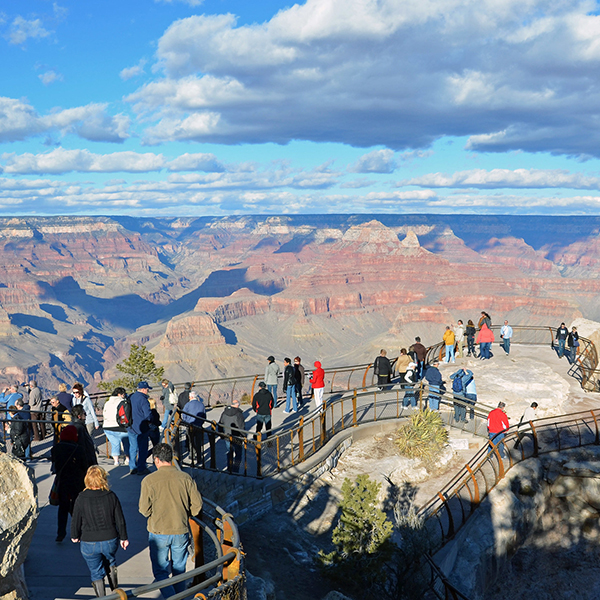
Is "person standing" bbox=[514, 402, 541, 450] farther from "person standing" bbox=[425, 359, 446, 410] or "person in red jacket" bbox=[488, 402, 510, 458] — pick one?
"person standing" bbox=[425, 359, 446, 410]

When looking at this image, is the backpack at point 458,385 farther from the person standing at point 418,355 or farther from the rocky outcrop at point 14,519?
the rocky outcrop at point 14,519

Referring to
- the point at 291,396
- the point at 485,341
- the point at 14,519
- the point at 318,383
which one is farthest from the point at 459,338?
the point at 14,519

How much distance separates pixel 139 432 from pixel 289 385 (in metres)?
6.58

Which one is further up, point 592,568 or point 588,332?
point 588,332

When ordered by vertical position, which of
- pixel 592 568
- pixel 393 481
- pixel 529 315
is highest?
pixel 393 481

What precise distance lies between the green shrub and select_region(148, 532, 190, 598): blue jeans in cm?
849

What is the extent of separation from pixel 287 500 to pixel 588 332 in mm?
19264

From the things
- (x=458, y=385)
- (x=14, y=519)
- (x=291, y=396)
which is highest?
(x=14, y=519)

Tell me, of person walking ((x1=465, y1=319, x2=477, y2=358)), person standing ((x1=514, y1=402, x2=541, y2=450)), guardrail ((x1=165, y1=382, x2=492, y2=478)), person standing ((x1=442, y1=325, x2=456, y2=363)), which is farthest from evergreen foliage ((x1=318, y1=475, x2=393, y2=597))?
person walking ((x1=465, y1=319, x2=477, y2=358))

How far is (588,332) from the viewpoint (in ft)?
81.9

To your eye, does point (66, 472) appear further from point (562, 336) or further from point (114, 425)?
point (562, 336)

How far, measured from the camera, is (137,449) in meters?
10.1

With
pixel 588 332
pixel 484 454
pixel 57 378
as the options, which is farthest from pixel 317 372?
pixel 57 378

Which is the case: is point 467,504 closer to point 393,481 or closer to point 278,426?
point 393,481
